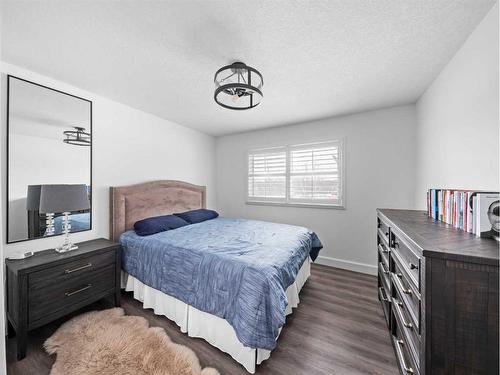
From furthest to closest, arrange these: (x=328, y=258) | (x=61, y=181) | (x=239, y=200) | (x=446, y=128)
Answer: (x=239, y=200) < (x=328, y=258) < (x=61, y=181) < (x=446, y=128)

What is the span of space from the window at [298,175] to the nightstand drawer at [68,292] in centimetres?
266

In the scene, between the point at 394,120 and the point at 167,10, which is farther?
the point at 394,120

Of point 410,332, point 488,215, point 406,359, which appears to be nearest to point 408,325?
point 410,332

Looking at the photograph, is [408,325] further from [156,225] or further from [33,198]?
[33,198]

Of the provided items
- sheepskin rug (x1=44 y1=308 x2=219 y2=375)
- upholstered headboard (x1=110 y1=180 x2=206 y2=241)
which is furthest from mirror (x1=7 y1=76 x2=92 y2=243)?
sheepskin rug (x1=44 y1=308 x2=219 y2=375)

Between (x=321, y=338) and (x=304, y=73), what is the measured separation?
8.12 feet

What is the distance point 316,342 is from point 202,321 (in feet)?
3.26

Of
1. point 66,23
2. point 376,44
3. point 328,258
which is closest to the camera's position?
point 66,23

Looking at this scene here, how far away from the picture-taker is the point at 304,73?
2.05 meters

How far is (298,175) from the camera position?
3713mm

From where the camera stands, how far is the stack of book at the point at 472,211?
40.2 inches

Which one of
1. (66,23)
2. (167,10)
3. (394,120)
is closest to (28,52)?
(66,23)

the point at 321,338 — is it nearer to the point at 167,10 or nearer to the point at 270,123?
the point at 167,10

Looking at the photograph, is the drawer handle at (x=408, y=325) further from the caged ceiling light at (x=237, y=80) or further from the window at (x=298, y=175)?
the window at (x=298, y=175)
